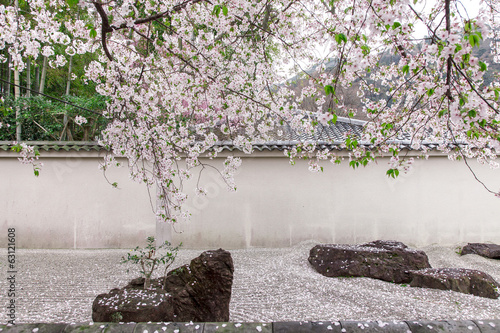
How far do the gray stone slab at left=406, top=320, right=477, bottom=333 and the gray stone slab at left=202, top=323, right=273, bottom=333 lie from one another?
0.69 m

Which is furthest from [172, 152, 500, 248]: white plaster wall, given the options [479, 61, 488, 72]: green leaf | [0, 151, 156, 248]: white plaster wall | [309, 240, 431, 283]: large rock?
[479, 61, 488, 72]: green leaf

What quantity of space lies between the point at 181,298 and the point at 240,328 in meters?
1.51

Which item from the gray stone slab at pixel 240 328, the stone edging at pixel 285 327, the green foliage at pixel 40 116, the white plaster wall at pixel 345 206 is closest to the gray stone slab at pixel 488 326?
the stone edging at pixel 285 327

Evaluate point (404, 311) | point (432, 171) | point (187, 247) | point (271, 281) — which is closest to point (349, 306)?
point (404, 311)

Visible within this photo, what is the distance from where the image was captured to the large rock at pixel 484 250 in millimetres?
5699

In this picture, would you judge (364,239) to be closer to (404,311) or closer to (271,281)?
(271,281)

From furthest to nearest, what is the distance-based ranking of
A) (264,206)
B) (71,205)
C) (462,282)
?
(264,206), (71,205), (462,282)

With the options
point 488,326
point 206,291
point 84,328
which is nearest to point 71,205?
point 206,291

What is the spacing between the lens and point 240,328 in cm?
153

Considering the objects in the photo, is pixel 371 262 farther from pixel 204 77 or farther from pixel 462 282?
pixel 204 77

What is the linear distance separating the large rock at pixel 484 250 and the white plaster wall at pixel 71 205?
5.97 metres

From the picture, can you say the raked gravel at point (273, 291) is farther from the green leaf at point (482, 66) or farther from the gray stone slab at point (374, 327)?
the green leaf at point (482, 66)

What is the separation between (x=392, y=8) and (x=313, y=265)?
12.8 feet

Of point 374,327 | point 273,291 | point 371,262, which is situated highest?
point 374,327
